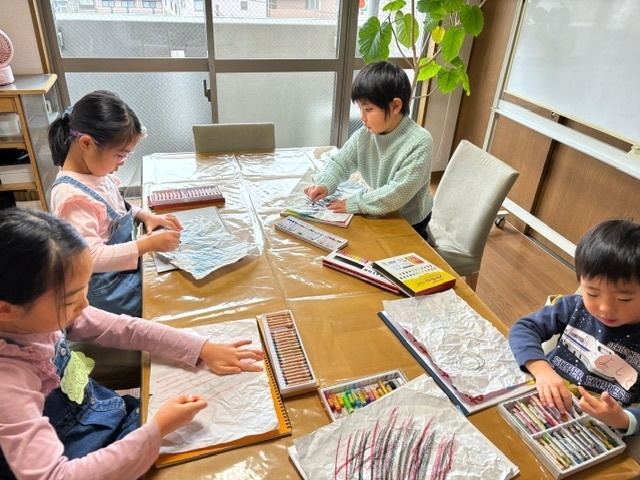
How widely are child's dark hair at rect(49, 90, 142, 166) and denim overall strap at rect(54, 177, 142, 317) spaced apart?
143mm

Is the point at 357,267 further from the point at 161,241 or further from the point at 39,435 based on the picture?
the point at 39,435

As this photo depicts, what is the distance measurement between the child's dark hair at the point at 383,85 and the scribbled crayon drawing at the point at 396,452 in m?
1.17

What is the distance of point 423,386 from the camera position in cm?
92

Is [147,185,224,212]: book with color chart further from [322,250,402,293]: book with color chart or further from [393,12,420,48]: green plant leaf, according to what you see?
[393,12,420,48]: green plant leaf

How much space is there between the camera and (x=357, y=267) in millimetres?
1326

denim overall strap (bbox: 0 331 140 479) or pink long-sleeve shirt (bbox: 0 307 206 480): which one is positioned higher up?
pink long-sleeve shirt (bbox: 0 307 206 480)

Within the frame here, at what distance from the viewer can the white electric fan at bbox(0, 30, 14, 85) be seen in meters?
2.48

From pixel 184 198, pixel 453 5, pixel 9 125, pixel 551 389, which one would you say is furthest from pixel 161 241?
pixel 453 5

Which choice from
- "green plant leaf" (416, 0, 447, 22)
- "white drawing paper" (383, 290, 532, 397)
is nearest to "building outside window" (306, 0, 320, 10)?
"green plant leaf" (416, 0, 447, 22)

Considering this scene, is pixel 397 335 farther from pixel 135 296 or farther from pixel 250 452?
pixel 135 296

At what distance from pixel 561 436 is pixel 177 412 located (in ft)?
2.28

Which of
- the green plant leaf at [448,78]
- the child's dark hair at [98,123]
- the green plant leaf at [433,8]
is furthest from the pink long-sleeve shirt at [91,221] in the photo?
the green plant leaf at [448,78]

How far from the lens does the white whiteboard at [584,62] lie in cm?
227

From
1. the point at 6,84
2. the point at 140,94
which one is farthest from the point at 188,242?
the point at 140,94
